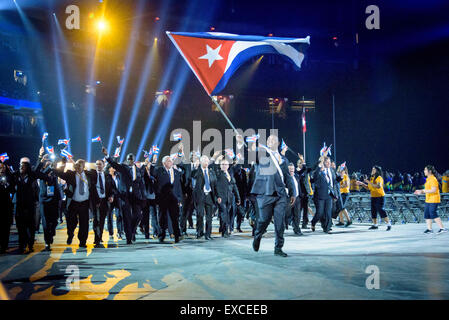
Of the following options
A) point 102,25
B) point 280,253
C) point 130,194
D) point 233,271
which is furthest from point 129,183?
point 102,25

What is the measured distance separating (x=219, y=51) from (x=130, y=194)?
173 inches

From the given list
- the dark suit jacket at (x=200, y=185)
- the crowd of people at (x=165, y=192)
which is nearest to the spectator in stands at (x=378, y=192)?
the crowd of people at (x=165, y=192)

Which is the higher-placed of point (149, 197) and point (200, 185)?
point (200, 185)

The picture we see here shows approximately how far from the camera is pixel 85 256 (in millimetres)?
7453

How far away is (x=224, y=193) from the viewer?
1056 cm

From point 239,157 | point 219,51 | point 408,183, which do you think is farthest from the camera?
point 408,183

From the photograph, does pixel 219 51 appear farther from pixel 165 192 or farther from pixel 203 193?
pixel 165 192

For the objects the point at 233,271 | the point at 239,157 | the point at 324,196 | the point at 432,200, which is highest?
the point at 239,157

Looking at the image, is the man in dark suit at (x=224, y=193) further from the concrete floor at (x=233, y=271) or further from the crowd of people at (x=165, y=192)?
the concrete floor at (x=233, y=271)

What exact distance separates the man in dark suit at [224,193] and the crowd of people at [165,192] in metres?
0.03

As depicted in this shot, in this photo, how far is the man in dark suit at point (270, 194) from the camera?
7113 millimetres

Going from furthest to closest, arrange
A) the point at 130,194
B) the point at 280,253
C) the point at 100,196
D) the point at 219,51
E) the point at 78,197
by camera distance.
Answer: the point at 219,51
the point at 130,194
the point at 100,196
the point at 78,197
the point at 280,253

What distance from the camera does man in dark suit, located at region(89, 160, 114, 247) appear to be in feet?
30.2

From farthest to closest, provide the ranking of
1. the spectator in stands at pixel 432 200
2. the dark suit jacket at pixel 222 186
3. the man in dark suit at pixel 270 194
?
the spectator in stands at pixel 432 200
the dark suit jacket at pixel 222 186
the man in dark suit at pixel 270 194
